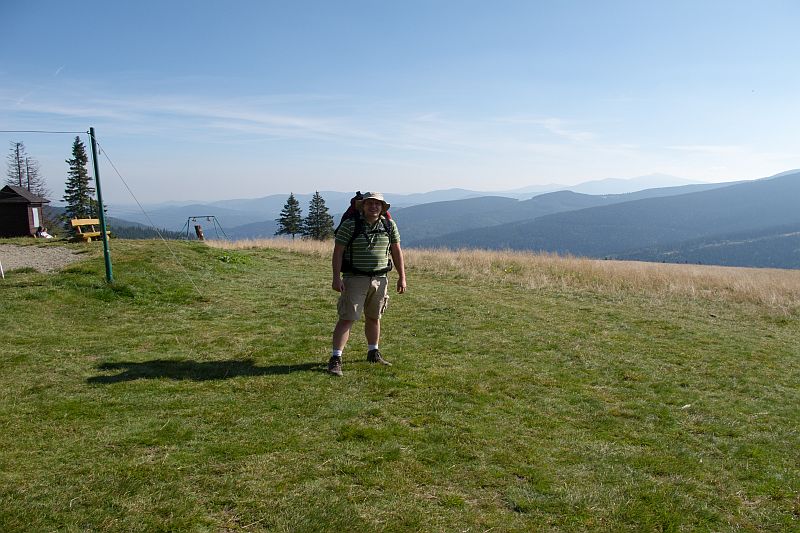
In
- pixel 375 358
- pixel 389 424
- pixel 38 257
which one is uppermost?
pixel 38 257

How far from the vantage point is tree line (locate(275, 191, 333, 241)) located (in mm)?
52625

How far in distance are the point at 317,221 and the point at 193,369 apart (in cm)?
4909

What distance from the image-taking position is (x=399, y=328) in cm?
812

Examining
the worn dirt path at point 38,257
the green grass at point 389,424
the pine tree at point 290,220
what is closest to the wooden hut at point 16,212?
the worn dirt path at point 38,257

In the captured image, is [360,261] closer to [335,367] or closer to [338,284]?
[338,284]

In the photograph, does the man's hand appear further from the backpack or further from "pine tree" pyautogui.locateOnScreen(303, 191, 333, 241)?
"pine tree" pyautogui.locateOnScreen(303, 191, 333, 241)

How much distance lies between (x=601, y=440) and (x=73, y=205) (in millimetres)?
50550

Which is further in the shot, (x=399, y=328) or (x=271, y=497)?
(x=399, y=328)

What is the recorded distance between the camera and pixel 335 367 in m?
5.50

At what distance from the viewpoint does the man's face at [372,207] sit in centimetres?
543

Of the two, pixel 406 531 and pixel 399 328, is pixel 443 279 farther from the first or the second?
pixel 406 531

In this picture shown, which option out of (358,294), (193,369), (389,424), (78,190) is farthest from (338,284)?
(78,190)

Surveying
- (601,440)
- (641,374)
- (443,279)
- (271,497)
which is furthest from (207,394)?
(443,279)

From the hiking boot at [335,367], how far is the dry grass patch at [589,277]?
907cm
